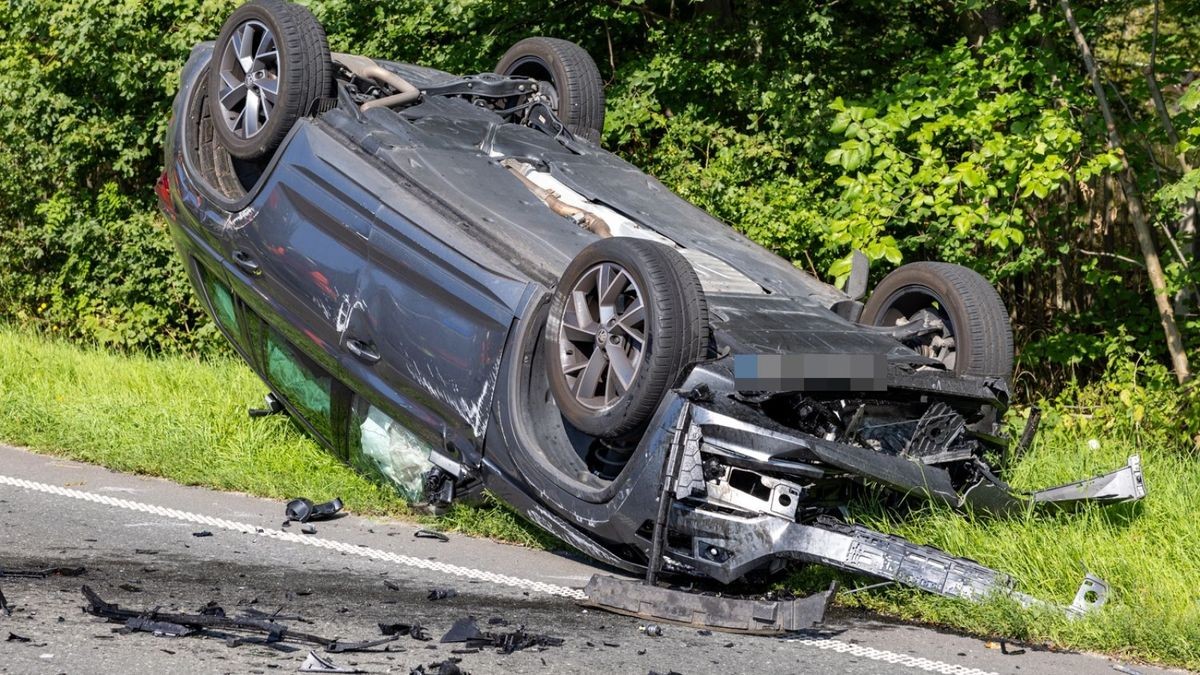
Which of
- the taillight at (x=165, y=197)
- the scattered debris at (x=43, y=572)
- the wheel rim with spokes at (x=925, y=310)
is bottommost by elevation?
the scattered debris at (x=43, y=572)

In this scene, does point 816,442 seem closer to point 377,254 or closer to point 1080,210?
point 377,254

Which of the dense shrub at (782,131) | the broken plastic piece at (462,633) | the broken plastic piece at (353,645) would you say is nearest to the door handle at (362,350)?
the broken plastic piece at (462,633)

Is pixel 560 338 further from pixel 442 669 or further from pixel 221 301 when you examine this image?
pixel 221 301

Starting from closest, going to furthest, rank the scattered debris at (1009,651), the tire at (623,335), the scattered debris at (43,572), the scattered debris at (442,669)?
the scattered debris at (442,669), the scattered debris at (1009,651), the tire at (623,335), the scattered debris at (43,572)

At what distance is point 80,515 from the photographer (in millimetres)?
6203

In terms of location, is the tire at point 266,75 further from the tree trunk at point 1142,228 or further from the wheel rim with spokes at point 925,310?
the tree trunk at point 1142,228

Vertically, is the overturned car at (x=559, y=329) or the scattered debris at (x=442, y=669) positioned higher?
the overturned car at (x=559, y=329)

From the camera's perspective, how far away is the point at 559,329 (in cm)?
530

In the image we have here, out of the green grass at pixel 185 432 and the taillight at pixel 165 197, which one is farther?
the taillight at pixel 165 197

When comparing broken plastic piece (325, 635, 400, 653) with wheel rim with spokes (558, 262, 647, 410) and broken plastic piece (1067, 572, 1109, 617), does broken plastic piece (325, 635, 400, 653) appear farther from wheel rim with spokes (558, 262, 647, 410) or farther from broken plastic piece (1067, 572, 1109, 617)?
broken plastic piece (1067, 572, 1109, 617)

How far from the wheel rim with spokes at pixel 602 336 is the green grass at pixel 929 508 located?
3.48 ft

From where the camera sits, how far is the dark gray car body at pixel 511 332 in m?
4.95

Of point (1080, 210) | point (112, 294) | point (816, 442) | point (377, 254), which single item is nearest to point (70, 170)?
point (112, 294)

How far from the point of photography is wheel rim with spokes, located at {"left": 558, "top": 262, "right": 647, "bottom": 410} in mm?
5117
